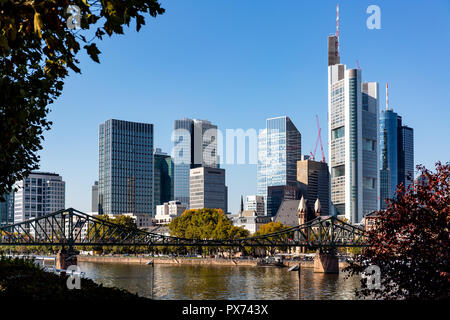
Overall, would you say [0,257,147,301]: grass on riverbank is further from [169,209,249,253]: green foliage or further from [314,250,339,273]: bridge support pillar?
[169,209,249,253]: green foliage

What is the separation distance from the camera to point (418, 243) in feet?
89.8

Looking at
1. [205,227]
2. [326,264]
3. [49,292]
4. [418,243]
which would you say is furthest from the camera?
[205,227]

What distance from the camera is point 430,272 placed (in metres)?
25.9

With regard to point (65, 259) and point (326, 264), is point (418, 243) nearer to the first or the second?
point (326, 264)

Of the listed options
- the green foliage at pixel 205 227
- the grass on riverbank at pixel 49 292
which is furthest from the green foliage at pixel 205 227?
the grass on riverbank at pixel 49 292

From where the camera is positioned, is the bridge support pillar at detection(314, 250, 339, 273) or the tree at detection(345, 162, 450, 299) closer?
the tree at detection(345, 162, 450, 299)

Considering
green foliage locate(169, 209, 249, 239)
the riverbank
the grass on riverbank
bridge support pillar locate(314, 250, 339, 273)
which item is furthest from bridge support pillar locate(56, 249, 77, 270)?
the grass on riverbank

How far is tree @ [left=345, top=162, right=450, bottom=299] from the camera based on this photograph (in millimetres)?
25875

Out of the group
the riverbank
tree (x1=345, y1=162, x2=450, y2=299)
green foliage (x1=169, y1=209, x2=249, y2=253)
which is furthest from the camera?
green foliage (x1=169, y1=209, x2=249, y2=253)

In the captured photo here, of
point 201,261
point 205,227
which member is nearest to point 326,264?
point 201,261

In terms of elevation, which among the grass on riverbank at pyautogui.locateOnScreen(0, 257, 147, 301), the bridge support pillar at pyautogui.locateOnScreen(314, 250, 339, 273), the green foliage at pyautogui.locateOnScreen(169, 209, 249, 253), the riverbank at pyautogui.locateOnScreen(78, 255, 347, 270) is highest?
the grass on riverbank at pyautogui.locateOnScreen(0, 257, 147, 301)

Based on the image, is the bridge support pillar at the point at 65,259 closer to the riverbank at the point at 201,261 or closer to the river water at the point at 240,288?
the riverbank at the point at 201,261

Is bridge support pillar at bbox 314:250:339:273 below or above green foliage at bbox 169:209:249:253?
below

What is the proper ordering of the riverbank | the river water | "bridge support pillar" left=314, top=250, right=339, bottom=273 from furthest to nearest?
the riverbank, "bridge support pillar" left=314, top=250, right=339, bottom=273, the river water
